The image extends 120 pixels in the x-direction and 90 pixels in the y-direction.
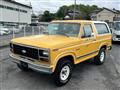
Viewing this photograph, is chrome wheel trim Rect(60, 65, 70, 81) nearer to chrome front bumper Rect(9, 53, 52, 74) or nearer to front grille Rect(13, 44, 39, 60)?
chrome front bumper Rect(9, 53, 52, 74)

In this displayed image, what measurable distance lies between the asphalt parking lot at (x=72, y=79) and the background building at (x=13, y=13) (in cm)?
3844

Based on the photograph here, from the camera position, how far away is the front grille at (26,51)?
5.03 m

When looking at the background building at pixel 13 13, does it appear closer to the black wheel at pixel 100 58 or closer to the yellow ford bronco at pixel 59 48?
the black wheel at pixel 100 58

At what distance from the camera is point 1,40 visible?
14.1 metres

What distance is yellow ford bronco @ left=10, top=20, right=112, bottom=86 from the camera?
486cm

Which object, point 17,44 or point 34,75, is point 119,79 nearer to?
point 34,75

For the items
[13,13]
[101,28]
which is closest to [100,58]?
[101,28]

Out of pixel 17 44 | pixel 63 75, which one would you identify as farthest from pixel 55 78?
pixel 17 44

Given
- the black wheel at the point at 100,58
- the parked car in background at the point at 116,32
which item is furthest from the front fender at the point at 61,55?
the parked car in background at the point at 116,32

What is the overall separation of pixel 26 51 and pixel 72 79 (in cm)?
179

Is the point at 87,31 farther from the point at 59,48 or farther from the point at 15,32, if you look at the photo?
the point at 15,32

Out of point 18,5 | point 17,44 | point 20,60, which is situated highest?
point 18,5

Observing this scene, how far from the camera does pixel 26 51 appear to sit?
5.29 meters

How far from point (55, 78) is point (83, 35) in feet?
6.08
